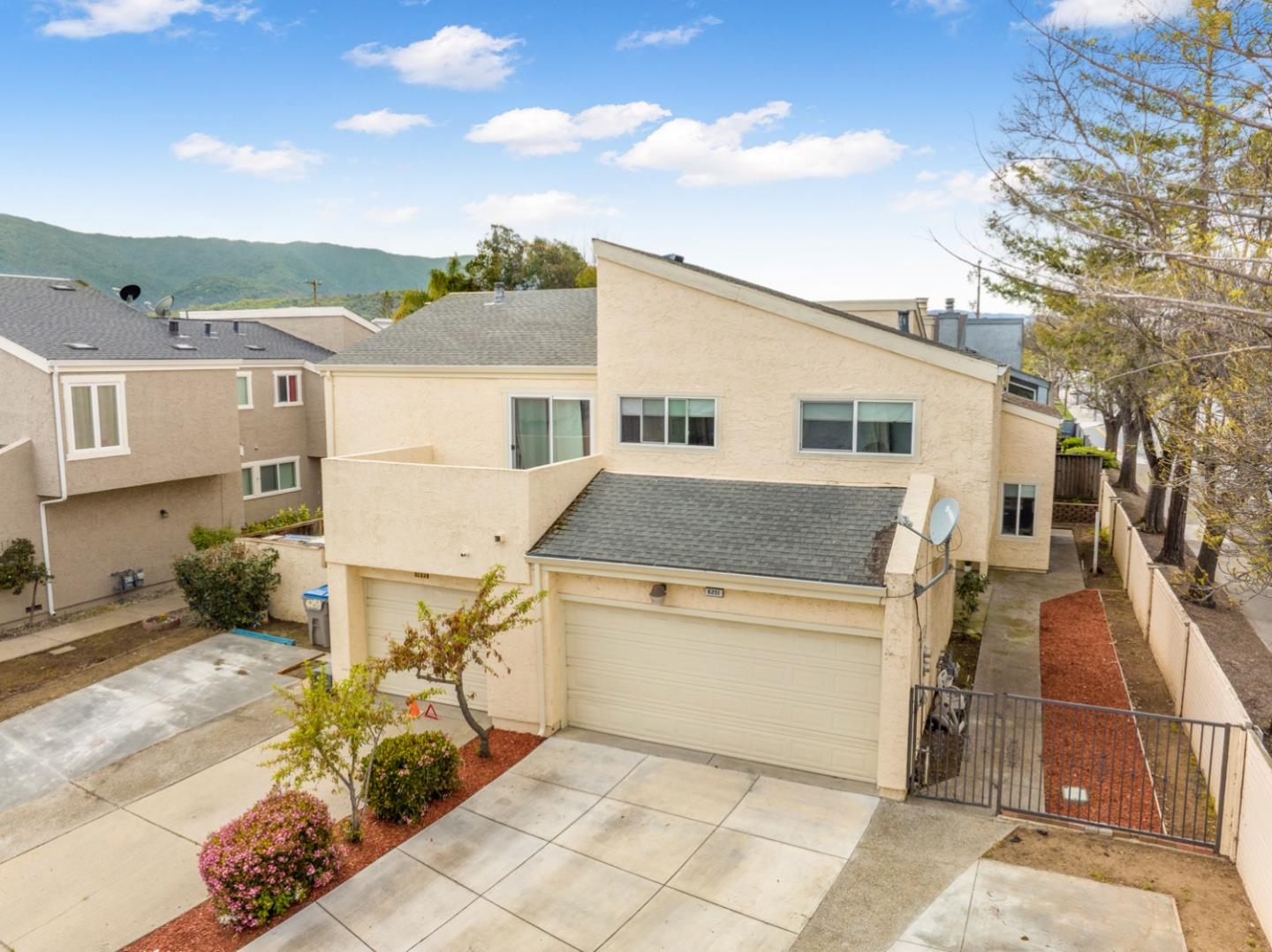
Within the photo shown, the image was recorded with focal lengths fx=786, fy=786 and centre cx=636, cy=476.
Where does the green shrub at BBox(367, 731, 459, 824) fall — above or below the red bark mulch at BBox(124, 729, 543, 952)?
above

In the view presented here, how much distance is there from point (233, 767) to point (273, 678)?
3584 mm

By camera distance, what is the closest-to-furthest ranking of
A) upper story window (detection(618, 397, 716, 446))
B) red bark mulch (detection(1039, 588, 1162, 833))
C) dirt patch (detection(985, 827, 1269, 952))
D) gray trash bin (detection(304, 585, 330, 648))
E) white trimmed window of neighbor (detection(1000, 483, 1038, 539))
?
dirt patch (detection(985, 827, 1269, 952)), red bark mulch (detection(1039, 588, 1162, 833)), upper story window (detection(618, 397, 716, 446)), gray trash bin (detection(304, 585, 330, 648)), white trimmed window of neighbor (detection(1000, 483, 1038, 539))

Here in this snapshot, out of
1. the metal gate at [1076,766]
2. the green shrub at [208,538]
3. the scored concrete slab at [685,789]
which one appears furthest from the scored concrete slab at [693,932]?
the green shrub at [208,538]

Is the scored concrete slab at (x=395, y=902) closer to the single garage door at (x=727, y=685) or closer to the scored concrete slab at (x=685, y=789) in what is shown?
the scored concrete slab at (x=685, y=789)

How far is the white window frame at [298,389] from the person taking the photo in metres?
26.6

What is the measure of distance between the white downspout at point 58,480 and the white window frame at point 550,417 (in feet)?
36.0

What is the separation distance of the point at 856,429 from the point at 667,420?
326 centimetres

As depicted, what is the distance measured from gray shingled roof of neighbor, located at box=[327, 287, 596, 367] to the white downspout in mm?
6517

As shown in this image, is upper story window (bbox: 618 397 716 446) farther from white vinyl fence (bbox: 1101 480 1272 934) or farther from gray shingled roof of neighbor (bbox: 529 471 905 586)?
white vinyl fence (bbox: 1101 480 1272 934)

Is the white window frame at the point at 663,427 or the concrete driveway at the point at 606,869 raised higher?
the white window frame at the point at 663,427

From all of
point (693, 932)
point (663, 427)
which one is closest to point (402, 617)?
point (663, 427)

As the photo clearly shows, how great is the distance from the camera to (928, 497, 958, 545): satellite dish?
10180mm

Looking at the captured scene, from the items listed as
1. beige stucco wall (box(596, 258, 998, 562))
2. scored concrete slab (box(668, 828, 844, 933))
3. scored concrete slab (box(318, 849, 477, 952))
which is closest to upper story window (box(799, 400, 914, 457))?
beige stucco wall (box(596, 258, 998, 562))

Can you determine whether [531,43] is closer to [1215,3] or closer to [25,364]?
[25,364]
